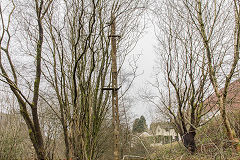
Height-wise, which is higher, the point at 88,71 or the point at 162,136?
the point at 88,71

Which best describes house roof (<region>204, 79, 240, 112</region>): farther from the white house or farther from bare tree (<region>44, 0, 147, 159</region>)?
bare tree (<region>44, 0, 147, 159</region>)

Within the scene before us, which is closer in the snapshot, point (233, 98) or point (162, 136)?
point (233, 98)

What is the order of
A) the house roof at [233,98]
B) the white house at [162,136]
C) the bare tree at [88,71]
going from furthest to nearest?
the white house at [162,136] < the house roof at [233,98] < the bare tree at [88,71]

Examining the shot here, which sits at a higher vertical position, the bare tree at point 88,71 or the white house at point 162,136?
the bare tree at point 88,71

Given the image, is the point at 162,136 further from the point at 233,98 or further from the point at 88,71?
the point at 88,71

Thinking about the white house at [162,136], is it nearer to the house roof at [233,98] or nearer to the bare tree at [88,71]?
the house roof at [233,98]

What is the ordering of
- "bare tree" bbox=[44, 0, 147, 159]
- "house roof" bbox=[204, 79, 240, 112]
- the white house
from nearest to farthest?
1. "bare tree" bbox=[44, 0, 147, 159]
2. "house roof" bbox=[204, 79, 240, 112]
3. the white house

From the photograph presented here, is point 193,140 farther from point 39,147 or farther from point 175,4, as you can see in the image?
point 39,147

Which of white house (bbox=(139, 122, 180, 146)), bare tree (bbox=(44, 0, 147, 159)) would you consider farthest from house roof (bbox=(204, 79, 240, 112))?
bare tree (bbox=(44, 0, 147, 159))

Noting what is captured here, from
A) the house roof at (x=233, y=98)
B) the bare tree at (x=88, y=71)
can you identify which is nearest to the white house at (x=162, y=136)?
the house roof at (x=233, y=98)

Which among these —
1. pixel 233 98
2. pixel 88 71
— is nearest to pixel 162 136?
pixel 233 98

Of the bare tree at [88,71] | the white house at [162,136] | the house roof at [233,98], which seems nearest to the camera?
the bare tree at [88,71]

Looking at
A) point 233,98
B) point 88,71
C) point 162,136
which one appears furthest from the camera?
point 162,136

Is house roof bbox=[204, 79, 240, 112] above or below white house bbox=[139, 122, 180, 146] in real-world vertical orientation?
above
